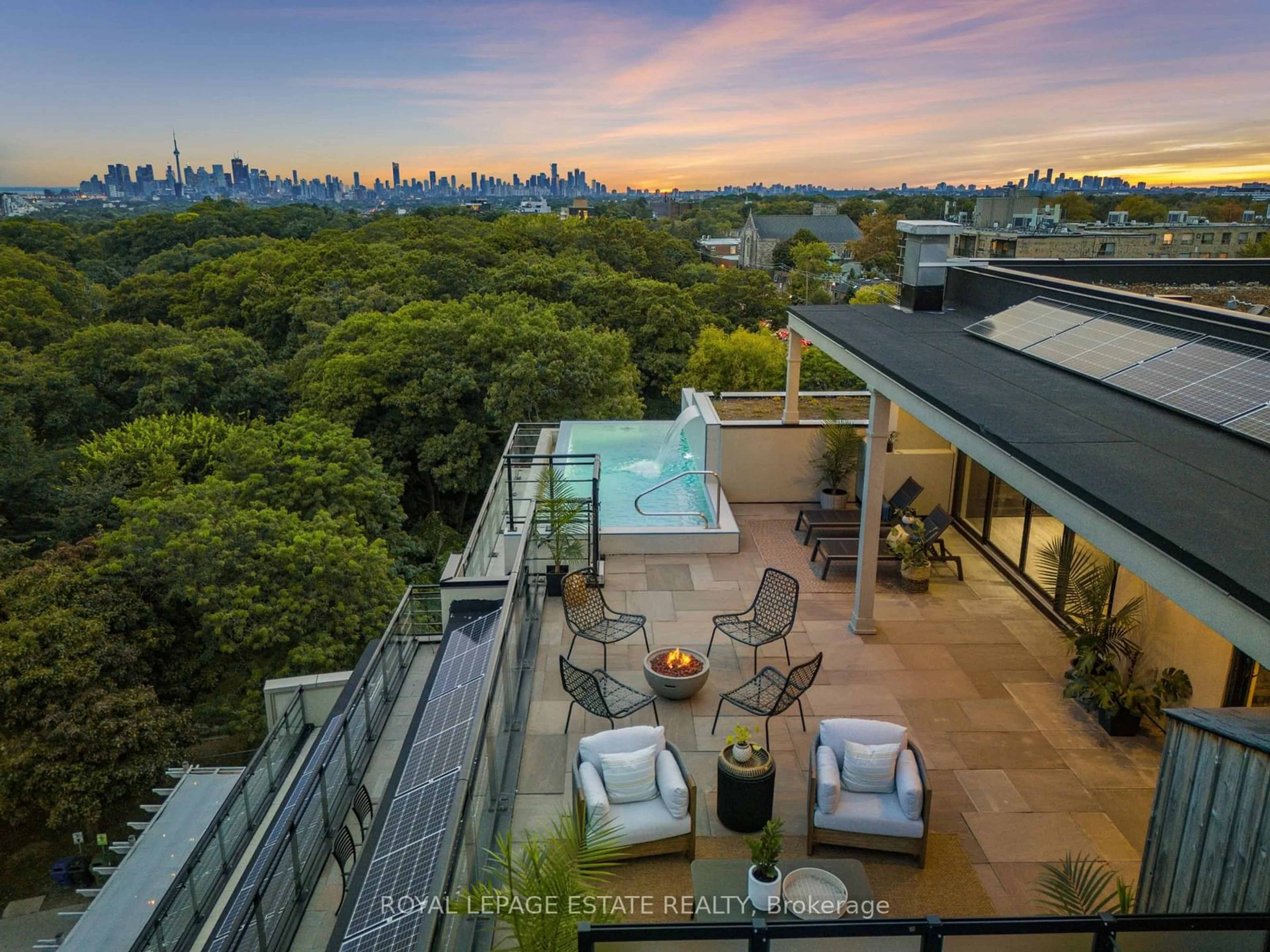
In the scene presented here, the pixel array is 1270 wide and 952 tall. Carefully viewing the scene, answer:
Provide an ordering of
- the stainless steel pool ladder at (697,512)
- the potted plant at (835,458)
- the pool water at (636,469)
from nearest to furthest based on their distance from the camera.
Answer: the stainless steel pool ladder at (697,512) < the pool water at (636,469) < the potted plant at (835,458)

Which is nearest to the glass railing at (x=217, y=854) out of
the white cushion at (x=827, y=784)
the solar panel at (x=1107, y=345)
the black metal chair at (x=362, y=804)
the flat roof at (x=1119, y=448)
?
the black metal chair at (x=362, y=804)

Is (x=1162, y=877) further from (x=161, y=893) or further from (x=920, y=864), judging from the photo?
(x=161, y=893)

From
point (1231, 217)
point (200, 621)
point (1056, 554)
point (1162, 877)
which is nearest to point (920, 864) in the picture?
point (1162, 877)

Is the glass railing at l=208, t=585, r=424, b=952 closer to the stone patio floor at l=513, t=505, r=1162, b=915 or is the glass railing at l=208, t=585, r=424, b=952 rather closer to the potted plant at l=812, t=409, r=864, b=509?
the stone patio floor at l=513, t=505, r=1162, b=915

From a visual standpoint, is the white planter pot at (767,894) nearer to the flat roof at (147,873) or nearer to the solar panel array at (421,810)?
the solar panel array at (421,810)

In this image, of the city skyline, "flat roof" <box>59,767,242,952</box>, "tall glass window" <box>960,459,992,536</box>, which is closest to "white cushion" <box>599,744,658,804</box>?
"tall glass window" <box>960,459,992,536</box>

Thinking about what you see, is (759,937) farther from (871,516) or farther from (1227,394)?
(871,516)

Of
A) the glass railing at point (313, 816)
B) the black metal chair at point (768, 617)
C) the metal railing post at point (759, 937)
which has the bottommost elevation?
the glass railing at point (313, 816)
